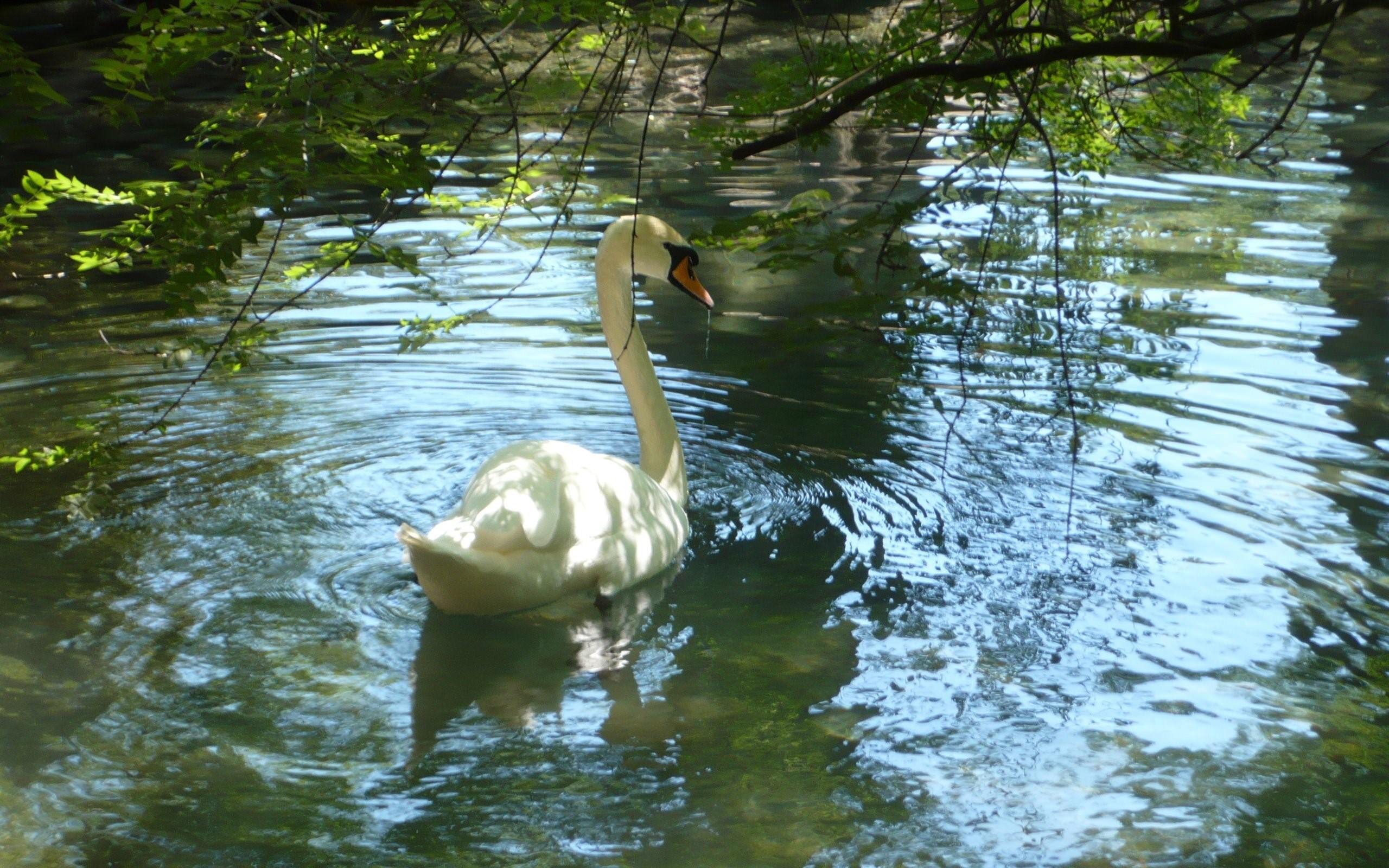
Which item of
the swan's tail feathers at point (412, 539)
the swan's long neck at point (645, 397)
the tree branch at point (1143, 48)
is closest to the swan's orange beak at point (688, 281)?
the swan's long neck at point (645, 397)

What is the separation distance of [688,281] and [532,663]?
2.14m

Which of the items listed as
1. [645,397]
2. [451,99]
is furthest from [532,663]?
[451,99]

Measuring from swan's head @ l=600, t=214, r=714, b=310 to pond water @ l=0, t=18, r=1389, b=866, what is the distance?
3.08 feet

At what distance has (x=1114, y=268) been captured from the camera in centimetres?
955

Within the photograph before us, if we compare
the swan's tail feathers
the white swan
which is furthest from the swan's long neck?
the swan's tail feathers

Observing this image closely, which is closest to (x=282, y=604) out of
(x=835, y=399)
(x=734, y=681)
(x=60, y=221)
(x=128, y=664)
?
(x=128, y=664)

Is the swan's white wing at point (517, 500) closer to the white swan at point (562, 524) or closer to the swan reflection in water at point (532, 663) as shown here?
the white swan at point (562, 524)

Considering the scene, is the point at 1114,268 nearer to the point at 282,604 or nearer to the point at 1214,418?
the point at 1214,418

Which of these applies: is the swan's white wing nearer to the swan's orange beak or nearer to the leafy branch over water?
the leafy branch over water

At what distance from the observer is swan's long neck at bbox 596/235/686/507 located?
593 centimetres

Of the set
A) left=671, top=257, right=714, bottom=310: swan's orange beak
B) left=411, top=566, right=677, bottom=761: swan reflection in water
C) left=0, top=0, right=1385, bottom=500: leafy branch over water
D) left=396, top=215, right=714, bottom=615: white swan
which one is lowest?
left=411, top=566, right=677, bottom=761: swan reflection in water

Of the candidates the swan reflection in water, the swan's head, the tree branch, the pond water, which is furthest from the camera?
the swan's head

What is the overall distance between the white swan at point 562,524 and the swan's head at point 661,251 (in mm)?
21

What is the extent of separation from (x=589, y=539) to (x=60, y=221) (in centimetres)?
796
